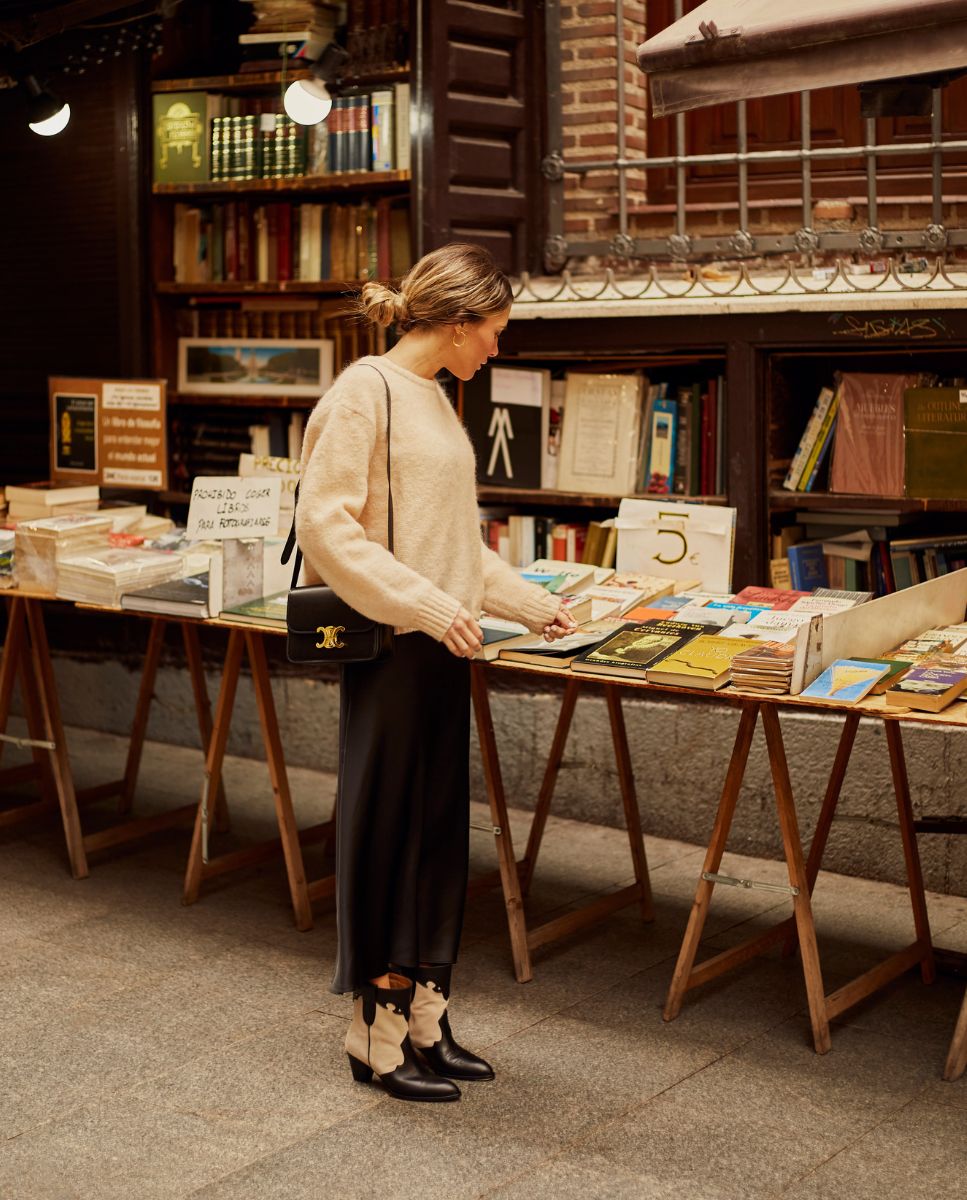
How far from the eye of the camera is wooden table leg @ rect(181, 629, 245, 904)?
4211 mm

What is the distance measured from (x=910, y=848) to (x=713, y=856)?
Result: 21.1 inches

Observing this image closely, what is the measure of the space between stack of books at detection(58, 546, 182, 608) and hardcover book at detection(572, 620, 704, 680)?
1.45 meters

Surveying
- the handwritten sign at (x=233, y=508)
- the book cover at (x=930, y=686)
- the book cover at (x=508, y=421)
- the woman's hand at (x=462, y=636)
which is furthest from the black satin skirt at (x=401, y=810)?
the book cover at (x=508, y=421)

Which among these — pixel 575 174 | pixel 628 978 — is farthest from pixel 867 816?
pixel 575 174

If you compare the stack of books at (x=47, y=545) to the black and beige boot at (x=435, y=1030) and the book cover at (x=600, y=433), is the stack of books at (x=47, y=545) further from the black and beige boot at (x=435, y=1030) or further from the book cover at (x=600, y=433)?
the black and beige boot at (x=435, y=1030)

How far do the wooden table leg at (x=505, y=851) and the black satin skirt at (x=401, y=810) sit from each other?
597 millimetres

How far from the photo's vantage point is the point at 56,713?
467cm

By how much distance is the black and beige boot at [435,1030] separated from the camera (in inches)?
127

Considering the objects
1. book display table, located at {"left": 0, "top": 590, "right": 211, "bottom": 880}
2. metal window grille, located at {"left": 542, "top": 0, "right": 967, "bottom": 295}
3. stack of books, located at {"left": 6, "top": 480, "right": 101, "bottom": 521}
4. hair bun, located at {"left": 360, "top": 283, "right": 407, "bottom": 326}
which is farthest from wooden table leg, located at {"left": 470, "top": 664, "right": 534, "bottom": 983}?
stack of books, located at {"left": 6, "top": 480, "right": 101, "bottom": 521}

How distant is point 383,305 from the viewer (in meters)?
3.10

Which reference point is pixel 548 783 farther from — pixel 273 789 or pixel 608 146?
pixel 608 146

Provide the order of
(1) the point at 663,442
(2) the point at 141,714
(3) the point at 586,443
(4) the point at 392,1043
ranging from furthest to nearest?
(2) the point at 141,714 < (3) the point at 586,443 < (1) the point at 663,442 < (4) the point at 392,1043

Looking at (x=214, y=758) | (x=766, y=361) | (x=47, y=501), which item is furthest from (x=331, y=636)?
(x=47, y=501)

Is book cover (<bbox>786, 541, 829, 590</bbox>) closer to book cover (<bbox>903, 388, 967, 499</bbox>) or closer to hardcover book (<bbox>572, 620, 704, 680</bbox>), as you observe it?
book cover (<bbox>903, 388, 967, 499</bbox>)
